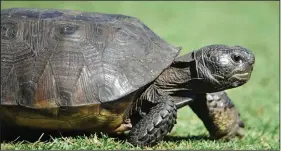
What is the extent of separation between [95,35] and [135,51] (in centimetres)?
44

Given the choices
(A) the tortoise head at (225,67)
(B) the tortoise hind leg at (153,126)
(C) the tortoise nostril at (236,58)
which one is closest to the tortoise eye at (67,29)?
(B) the tortoise hind leg at (153,126)

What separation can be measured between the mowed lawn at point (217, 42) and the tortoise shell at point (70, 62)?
40cm

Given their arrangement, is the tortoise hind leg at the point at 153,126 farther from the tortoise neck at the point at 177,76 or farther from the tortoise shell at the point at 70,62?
the tortoise neck at the point at 177,76

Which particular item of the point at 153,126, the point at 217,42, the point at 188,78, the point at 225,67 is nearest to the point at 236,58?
the point at 225,67

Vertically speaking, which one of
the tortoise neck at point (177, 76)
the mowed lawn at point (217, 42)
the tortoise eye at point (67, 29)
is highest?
the tortoise eye at point (67, 29)

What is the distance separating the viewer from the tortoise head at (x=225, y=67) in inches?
209

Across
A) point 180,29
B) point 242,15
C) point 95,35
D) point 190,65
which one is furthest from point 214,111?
point 242,15

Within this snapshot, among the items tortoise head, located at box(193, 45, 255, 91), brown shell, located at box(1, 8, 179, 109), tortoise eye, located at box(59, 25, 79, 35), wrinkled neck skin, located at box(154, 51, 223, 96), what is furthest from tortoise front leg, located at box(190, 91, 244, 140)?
tortoise eye, located at box(59, 25, 79, 35)

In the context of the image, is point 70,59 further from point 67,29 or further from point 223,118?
point 223,118

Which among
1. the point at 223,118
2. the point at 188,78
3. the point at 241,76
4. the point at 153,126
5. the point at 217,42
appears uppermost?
the point at 241,76

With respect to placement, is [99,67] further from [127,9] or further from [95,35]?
[127,9]

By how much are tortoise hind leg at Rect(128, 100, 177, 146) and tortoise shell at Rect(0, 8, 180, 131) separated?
245mm

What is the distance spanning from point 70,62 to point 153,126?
1.01 metres

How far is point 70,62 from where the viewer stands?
16.2ft
